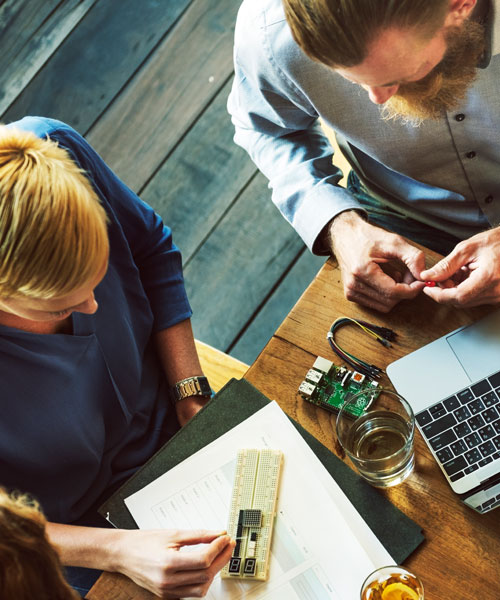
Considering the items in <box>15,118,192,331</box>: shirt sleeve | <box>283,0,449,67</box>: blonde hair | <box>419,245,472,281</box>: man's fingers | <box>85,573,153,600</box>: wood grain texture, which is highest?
<box>283,0,449,67</box>: blonde hair

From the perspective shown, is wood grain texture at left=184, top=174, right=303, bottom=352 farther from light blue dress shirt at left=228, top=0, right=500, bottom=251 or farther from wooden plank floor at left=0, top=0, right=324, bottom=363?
light blue dress shirt at left=228, top=0, right=500, bottom=251

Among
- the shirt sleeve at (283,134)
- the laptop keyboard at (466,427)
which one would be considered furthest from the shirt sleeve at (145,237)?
the laptop keyboard at (466,427)

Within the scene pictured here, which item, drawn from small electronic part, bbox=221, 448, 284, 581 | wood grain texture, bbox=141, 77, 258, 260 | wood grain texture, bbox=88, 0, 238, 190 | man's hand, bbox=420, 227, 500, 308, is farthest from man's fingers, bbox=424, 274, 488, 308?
wood grain texture, bbox=88, 0, 238, 190

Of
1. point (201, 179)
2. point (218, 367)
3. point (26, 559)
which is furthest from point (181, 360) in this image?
point (201, 179)

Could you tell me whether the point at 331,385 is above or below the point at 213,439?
above

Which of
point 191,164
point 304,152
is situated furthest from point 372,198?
point 191,164

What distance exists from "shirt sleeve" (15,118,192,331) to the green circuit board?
0.38 m

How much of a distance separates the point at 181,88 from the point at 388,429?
5.85ft

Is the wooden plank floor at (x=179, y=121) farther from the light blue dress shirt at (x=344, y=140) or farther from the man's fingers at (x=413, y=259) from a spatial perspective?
the man's fingers at (x=413, y=259)

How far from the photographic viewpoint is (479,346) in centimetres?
104

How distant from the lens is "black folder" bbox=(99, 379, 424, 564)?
0.98m

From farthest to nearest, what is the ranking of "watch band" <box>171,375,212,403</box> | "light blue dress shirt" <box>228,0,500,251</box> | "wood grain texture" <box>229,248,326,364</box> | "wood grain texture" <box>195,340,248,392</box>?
"wood grain texture" <box>229,248,326,364</box>, "wood grain texture" <box>195,340,248,392</box>, "watch band" <box>171,375,212,403</box>, "light blue dress shirt" <box>228,0,500,251</box>

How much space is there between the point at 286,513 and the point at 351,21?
0.69 m

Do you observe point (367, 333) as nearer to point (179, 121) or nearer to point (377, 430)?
point (377, 430)
